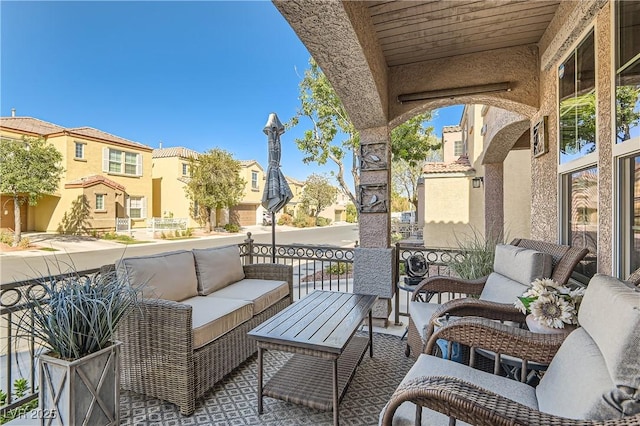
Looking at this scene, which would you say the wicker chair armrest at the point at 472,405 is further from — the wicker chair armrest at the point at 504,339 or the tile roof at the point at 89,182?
the tile roof at the point at 89,182

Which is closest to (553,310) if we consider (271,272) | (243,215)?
(271,272)

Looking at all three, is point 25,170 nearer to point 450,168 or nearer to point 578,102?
point 450,168

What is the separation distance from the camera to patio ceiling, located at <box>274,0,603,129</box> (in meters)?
2.25

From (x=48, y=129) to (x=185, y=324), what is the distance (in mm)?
19401

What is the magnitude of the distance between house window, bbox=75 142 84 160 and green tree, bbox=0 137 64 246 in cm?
310

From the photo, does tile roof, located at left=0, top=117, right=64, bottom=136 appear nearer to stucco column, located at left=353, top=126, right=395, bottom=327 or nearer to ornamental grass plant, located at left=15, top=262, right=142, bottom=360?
stucco column, located at left=353, top=126, right=395, bottom=327

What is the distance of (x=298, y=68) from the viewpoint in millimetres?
9172

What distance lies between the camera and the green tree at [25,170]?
11483mm

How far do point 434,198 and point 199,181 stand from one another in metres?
13.3

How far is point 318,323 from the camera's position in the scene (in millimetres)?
2293

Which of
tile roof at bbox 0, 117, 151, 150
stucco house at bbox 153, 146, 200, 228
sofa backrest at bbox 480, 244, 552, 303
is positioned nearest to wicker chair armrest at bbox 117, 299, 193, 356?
sofa backrest at bbox 480, 244, 552, 303

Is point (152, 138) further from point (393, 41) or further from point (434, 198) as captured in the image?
point (393, 41)

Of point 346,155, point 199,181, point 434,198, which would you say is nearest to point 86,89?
point 199,181

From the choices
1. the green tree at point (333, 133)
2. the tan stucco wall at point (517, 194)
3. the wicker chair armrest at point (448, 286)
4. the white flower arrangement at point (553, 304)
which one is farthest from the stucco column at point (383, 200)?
the tan stucco wall at point (517, 194)
